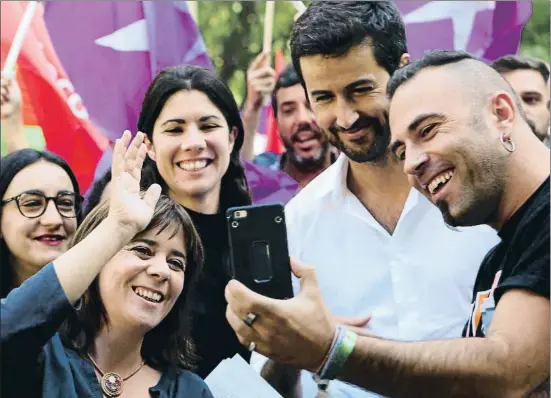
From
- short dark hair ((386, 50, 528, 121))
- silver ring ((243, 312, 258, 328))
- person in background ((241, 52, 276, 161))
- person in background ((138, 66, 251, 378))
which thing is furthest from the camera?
person in background ((241, 52, 276, 161))

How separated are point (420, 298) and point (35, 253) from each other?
4.38 feet

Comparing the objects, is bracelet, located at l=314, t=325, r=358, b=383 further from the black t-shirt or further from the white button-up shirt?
the white button-up shirt

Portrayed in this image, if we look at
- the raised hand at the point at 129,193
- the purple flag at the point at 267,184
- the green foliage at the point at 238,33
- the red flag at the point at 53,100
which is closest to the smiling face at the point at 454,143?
the raised hand at the point at 129,193

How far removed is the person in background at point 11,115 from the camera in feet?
14.8

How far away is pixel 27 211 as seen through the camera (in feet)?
10.7

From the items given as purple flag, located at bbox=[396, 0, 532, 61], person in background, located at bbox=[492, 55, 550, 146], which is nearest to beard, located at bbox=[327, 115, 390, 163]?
person in background, located at bbox=[492, 55, 550, 146]

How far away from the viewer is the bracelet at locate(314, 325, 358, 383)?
2143 mm

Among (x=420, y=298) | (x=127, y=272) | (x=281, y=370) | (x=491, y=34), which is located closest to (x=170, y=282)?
(x=127, y=272)

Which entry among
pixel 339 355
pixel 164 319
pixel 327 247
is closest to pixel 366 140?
pixel 327 247

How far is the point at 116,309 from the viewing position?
2672 millimetres

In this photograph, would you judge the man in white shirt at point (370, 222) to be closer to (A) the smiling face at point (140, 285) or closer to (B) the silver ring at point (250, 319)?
(A) the smiling face at point (140, 285)

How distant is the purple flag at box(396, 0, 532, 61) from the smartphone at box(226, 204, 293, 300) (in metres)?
3.43

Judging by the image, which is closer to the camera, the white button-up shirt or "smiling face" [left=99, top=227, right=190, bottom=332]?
"smiling face" [left=99, top=227, right=190, bottom=332]

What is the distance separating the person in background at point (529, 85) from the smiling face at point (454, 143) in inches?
86.9
